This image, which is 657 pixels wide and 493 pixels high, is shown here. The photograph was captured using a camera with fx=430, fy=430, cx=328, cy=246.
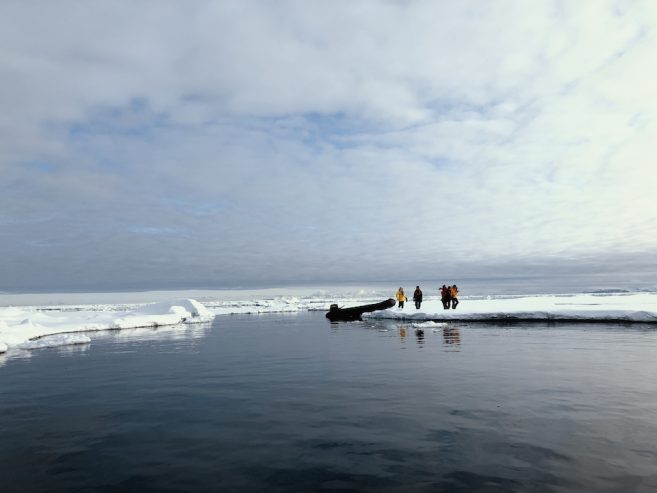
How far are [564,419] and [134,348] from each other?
2347 cm

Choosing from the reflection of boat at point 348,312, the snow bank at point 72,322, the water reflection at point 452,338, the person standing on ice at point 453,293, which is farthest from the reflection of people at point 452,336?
the snow bank at point 72,322

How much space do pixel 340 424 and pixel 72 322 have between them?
4246 centimetres

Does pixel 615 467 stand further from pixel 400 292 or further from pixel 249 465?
pixel 400 292

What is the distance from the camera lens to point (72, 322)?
1695 inches

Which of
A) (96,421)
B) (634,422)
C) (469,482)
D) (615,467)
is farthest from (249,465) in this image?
(634,422)

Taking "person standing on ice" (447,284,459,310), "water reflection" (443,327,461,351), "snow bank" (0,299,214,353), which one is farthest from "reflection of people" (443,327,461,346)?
"snow bank" (0,299,214,353)

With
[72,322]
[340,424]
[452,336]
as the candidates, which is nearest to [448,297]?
[452,336]

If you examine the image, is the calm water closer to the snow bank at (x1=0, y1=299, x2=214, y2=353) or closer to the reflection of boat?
the snow bank at (x1=0, y1=299, x2=214, y2=353)

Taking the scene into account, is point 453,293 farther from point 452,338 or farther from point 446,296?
point 452,338

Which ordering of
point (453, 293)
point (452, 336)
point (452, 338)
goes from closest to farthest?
1. point (452, 338)
2. point (452, 336)
3. point (453, 293)

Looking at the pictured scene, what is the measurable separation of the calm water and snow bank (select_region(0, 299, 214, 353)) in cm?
1076

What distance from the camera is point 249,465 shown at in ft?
24.4

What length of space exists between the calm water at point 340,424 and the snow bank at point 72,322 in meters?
10.8

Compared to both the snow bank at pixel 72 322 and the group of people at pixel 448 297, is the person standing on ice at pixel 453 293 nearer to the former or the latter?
the group of people at pixel 448 297
